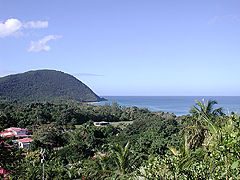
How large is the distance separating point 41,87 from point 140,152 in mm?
103401

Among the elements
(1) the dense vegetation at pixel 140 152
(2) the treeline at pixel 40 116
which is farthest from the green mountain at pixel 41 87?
(1) the dense vegetation at pixel 140 152

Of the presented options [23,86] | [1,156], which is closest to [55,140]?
[1,156]

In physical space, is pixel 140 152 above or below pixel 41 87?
below

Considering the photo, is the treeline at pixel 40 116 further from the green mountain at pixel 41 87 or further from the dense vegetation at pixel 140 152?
the green mountain at pixel 41 87

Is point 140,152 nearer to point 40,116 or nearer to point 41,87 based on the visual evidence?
point 40,116

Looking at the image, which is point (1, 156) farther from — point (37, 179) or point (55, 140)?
point (55, 140)

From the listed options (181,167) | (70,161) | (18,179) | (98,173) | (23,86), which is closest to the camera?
(181,167)

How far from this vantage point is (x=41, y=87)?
112562 mm

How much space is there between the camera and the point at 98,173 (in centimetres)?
888

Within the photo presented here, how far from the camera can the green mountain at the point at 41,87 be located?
8992 centimetres

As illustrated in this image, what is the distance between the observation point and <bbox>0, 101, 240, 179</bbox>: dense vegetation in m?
3.35

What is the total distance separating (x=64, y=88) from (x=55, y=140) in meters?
104

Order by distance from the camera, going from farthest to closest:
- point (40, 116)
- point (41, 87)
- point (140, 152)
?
point (41, 87) → point (40, 116) → point (140, 152)

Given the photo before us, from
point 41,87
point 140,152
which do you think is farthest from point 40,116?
point 41,87
